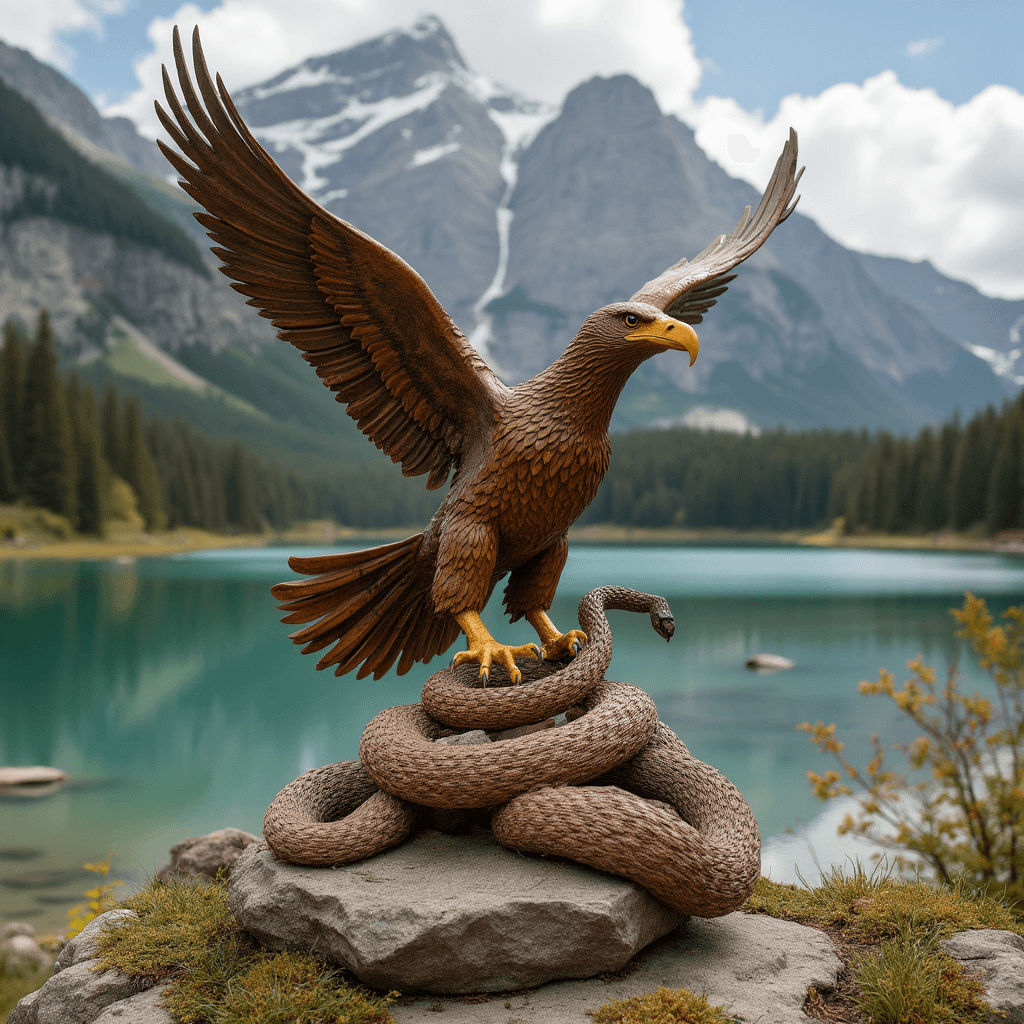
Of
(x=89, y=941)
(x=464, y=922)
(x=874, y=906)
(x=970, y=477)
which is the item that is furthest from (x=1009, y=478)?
(x=89, y=941)

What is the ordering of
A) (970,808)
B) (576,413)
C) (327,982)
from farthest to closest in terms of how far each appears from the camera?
(970,808) → (576,413) → (327,982)

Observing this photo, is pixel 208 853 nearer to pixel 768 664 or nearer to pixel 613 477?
pixel 768 664

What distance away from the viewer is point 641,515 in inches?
3270

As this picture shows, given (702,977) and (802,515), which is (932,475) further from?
(702,977)

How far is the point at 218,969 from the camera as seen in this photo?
371 centimetres

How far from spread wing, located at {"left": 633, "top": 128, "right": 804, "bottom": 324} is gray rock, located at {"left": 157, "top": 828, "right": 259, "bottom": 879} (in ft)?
17.3

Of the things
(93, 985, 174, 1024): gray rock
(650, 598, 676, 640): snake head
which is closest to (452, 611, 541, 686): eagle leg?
(650, 598, 676, 640): snake head

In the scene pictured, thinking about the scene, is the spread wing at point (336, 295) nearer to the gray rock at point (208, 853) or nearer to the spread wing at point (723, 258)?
the spread wing at point (723, 258)

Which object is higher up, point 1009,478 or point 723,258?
point 1009,478

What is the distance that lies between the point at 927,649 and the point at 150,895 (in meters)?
21.8

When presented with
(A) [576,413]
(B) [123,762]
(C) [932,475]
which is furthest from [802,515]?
(A) [576,413]

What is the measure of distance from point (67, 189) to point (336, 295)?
161 m

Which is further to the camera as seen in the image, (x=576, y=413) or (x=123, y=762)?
(x=123, y=762)

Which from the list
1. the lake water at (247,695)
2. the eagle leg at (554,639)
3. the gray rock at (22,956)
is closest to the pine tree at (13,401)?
the lake water at (247,695)
